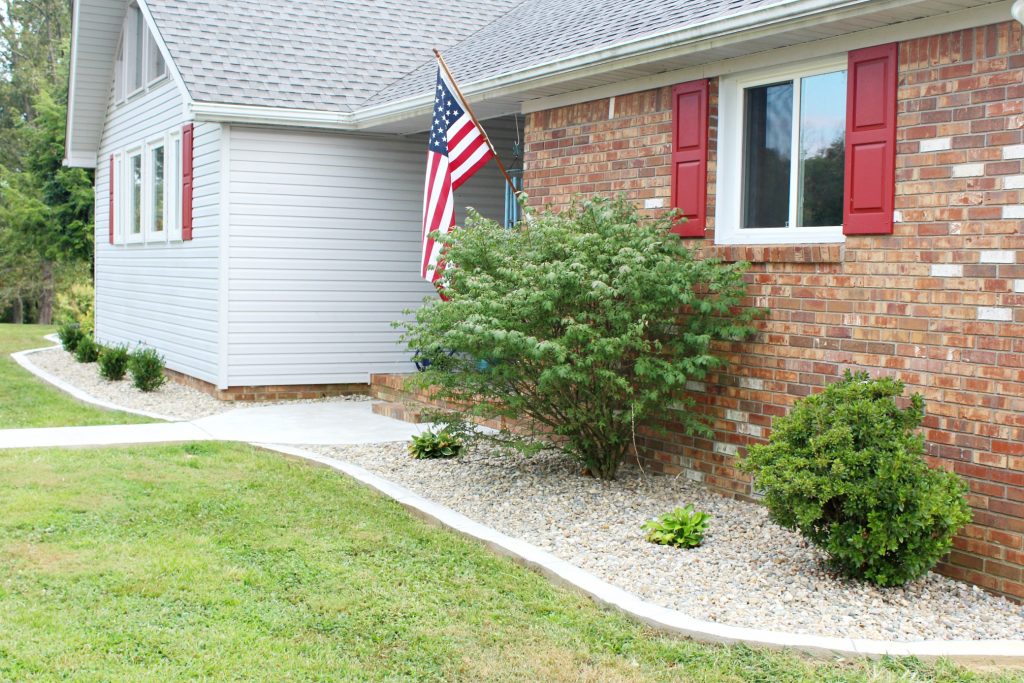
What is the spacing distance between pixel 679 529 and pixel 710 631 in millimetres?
1352

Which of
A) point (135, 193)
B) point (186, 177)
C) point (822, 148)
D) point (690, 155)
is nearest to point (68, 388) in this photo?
point (186, 177)

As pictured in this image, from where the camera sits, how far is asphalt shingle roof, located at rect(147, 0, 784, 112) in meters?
10.5

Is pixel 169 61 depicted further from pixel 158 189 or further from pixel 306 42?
pixel 158 189

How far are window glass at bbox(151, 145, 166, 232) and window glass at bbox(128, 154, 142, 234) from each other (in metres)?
0.97

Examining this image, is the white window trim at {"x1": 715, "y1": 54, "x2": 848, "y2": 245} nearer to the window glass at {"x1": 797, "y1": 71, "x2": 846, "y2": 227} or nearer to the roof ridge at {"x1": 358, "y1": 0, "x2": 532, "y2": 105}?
the window glass at {"x1": 797, "y1": 71, "x2": 846, "y2": 227}

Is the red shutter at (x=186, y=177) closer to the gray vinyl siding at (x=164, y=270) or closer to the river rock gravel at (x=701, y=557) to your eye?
the gray vinyl siding at (x=164, y=270)

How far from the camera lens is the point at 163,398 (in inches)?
495

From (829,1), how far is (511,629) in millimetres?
3798

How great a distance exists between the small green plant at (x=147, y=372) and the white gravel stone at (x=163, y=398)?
0.10 m

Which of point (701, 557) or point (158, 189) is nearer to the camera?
point (701, 557)

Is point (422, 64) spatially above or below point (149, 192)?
above

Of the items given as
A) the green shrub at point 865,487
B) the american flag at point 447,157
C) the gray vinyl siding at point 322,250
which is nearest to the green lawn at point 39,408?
the gray vinyl siding at point 322,250

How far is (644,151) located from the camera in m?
7.96

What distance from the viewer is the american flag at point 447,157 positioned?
Answer: 29.7 ft
